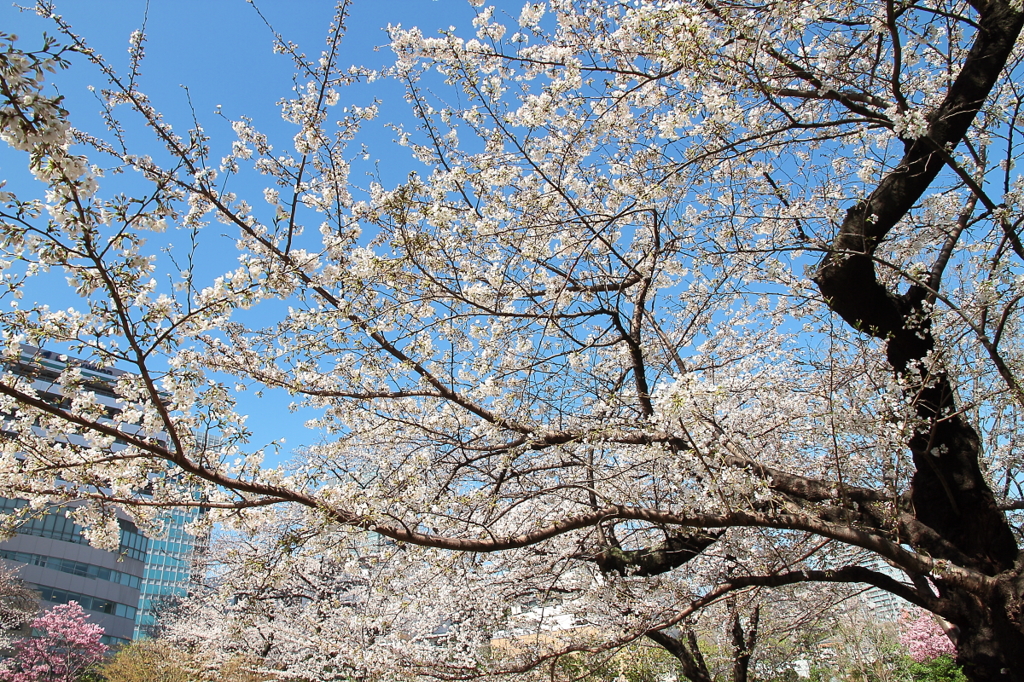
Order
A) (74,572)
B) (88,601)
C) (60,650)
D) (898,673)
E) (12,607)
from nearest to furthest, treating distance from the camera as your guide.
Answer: (898,673), (12,607), (60,650), (74,572), (88,601)

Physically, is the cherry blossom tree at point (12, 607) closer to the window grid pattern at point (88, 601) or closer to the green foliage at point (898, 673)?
the window grid pattern at point (88, 601)

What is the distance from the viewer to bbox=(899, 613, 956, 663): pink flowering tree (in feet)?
65.7

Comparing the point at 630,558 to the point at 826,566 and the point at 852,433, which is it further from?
the point at 826,566

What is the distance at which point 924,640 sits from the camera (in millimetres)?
21375

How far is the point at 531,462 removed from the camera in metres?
5.81

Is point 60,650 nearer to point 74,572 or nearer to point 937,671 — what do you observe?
point 74,572

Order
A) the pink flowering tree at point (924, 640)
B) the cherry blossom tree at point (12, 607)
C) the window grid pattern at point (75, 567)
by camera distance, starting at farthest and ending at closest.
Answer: the window grid pattern at point (75, 567), the pink flowering tree at point (924, 640), the cherry blossom tree at point (12, 607)

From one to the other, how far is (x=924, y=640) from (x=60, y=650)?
105 feet

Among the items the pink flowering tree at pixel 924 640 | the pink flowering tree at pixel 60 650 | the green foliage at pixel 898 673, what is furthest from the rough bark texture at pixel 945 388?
the pink flowering tree at pixel 60 650

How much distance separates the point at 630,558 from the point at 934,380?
2.71 metres

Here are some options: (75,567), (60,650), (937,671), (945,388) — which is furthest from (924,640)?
(75,567)

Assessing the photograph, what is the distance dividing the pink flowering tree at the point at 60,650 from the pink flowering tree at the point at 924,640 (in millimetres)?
28261

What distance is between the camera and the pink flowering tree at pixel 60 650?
60.0ft

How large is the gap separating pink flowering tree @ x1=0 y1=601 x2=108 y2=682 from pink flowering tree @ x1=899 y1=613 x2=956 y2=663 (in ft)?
92.7
